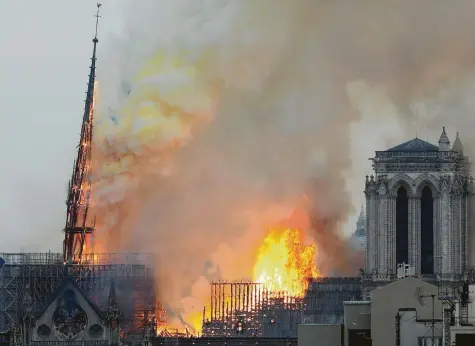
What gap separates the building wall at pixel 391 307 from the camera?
14188 cm

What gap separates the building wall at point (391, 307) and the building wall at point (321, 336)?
9455 mm

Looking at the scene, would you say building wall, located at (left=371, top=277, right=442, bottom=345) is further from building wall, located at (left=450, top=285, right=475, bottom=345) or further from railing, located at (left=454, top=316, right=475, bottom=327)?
railing, located at (left=454, top=316, right=475, bottom=327)

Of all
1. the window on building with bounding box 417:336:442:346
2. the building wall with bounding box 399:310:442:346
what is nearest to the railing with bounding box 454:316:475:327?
the window on building with bounding box 417:336:442:346

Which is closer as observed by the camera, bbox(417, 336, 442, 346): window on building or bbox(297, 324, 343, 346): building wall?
bbox(417, 336, 442, 346): window on building

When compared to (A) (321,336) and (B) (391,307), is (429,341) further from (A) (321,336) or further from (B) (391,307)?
(A) (321,336)

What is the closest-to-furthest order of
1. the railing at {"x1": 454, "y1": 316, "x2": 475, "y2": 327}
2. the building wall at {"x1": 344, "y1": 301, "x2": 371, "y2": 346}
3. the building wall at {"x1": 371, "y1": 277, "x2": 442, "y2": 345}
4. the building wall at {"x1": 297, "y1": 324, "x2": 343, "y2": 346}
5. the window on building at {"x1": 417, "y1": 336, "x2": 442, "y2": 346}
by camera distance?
the railing at {"x1": 454, "y1": 316, "x2": 475, "y2": 327} → the window on building at {"x1": 417, "y1": 336, "x2": 442, "y2": 346} → the building wall at {"x1": 371, "y1": 277, "x2": 442, "y2": 345} → the building wall at {"x1": 344, "y1": 301, "x2": 371, "y2": 346} → the building wall at {"x1": 297, "y1": 324, "x2": 343, "y2": 346}

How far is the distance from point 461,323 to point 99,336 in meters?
75.7

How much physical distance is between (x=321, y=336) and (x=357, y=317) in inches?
251

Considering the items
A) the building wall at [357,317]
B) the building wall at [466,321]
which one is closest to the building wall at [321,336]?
the building wall at [357,317]

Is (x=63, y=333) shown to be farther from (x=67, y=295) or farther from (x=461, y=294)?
(x=461, y=294)

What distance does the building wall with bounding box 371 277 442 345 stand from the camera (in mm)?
141875

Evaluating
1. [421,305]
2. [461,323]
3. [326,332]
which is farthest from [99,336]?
[461,323]

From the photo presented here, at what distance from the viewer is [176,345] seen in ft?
646

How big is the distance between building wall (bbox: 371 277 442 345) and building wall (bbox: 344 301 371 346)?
3.40 m
